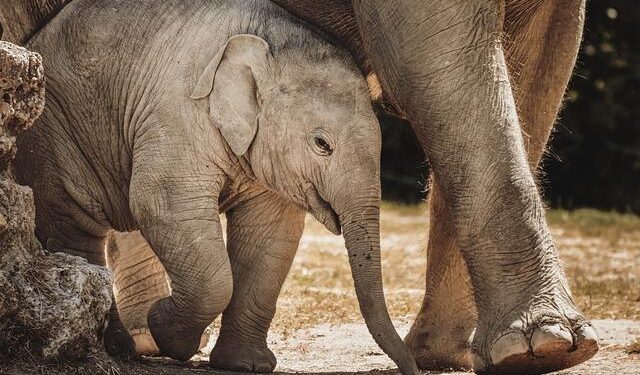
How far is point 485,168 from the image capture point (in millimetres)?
5352

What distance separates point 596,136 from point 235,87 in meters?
9.11

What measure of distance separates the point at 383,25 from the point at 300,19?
20.4 inches

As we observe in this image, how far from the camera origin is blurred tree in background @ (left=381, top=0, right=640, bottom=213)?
13914 millimetres

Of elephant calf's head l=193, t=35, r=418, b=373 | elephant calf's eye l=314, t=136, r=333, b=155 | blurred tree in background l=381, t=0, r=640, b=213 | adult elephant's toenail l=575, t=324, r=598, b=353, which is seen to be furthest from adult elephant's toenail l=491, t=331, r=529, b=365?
blurred tree in background l=381, t=0, r=640, b=213

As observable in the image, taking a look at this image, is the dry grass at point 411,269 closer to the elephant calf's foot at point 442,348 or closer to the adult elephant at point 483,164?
the elephant calf's foot at point 442,348

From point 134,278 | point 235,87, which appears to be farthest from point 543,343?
point 134,278

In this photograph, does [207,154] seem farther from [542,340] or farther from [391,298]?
[391,298]

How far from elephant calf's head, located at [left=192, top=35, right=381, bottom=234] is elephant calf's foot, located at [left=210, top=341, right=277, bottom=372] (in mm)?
671

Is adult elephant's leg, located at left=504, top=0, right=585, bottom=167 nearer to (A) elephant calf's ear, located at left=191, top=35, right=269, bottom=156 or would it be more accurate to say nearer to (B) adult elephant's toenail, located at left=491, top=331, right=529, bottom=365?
(A) elephant calf's ear, located at left=191, top=35, right=269, bottom=156

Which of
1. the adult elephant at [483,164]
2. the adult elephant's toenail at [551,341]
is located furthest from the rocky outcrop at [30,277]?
the adult elephant's toenail at [551,341]

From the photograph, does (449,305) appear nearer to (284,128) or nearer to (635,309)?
(284,128)

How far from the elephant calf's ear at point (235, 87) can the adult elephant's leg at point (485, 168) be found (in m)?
0.50

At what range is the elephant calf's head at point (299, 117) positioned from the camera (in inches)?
218

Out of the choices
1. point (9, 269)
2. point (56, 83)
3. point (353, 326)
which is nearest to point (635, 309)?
point (353, 326)
